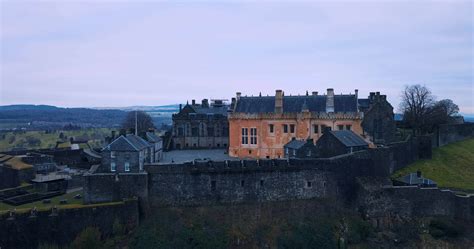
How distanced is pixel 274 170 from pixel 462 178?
16.7m

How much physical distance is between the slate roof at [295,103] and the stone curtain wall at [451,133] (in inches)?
407

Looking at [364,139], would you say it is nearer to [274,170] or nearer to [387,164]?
[387,164]

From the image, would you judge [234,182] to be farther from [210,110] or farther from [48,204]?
[210,110]

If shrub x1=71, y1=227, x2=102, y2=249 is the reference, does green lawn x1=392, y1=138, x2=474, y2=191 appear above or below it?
above

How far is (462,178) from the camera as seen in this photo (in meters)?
34.1

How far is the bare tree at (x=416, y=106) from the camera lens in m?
44.1

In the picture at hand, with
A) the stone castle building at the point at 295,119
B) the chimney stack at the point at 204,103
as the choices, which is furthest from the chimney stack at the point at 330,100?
the chimney stack at the point at 204,103

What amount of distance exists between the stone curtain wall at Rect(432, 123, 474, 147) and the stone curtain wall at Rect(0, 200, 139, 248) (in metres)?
31.3

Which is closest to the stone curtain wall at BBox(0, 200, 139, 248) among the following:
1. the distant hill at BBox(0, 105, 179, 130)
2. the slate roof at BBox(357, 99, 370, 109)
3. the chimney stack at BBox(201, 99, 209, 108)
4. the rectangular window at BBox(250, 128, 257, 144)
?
the rectangular window at BBox(250, 128, 257, 144)

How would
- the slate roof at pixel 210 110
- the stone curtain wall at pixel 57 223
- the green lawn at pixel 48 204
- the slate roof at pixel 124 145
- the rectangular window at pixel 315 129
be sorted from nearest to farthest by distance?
the stone curtain wall at pixel 57 223
the green lawn at pixel 48 204
the slate roof at pixel 124 145
the rectangular window at pixel 315 129
the slate roof at pixel 210 110

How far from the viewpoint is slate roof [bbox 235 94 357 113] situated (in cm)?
3844

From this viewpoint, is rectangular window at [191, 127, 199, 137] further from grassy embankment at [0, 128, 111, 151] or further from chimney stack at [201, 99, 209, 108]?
grassy embankment at [0, 128, 111, 151]

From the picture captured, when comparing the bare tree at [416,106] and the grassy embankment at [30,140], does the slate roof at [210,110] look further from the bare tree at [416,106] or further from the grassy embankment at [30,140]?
the grassy embankment at [30,140]

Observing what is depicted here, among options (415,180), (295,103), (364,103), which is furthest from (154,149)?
(415,180)
